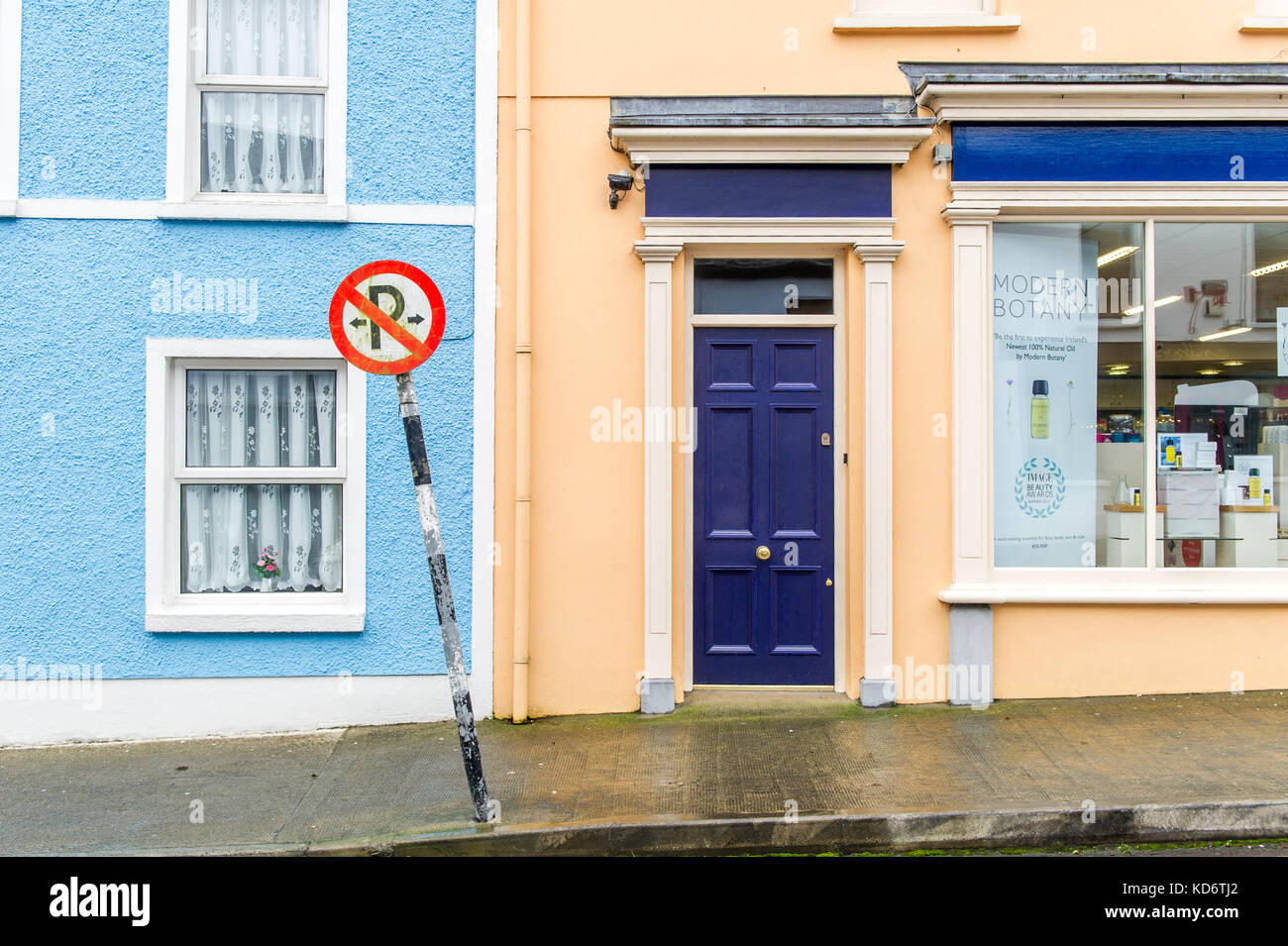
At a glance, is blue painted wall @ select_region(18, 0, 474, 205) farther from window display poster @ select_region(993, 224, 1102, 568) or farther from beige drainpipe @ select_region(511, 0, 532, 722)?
window display poster @ select_region(993, 224, 1102, 568)

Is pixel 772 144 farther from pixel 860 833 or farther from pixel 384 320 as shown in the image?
pixel 860 833

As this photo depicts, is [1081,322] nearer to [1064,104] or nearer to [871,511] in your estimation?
[1064,104]

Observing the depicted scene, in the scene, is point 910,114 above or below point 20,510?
above

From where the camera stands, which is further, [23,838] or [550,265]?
[550,265]

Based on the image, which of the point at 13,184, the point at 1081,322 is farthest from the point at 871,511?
the point at 13,184

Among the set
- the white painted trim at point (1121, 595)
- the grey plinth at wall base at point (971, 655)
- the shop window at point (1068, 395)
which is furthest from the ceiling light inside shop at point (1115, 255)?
the grey plinth at wall base at point (971, 655)

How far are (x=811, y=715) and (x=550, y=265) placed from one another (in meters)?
3.49

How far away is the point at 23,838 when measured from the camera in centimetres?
497

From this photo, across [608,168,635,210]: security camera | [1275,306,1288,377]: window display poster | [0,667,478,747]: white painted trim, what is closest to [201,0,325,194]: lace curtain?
[608,168,635,210]: security camera

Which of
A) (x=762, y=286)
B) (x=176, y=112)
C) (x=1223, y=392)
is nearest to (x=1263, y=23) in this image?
(x=1223, y=392)

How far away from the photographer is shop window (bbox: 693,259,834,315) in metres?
6.79

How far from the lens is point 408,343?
479cm

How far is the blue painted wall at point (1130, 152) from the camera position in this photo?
6.56 m

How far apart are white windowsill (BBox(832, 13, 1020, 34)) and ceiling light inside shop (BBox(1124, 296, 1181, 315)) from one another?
2093 mm
